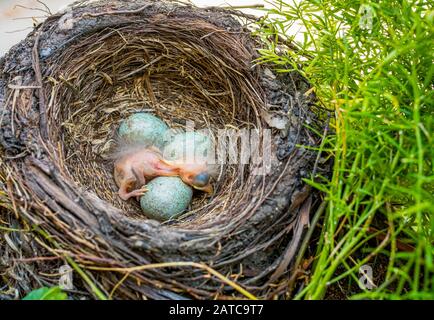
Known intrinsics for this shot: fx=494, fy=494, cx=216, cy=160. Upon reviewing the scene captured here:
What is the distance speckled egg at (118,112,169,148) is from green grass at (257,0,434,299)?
69 centimetres

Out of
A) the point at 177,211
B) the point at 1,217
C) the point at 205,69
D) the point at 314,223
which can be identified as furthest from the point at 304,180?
the point at 1,217

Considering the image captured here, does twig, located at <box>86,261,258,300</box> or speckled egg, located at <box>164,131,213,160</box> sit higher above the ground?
speckled egg, located at <box>164,131,213,160</box>

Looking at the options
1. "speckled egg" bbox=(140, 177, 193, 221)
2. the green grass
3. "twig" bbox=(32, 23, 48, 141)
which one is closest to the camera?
the green grass

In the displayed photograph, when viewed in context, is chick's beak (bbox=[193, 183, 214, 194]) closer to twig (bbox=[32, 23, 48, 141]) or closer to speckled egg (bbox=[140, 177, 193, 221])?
speckled egg (bbox=[140, 177, 193, 221])

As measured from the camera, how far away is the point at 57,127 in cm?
172

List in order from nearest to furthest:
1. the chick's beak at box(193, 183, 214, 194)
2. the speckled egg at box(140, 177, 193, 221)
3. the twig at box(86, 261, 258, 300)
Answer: the twig at box(86, 261, 258, 300), the speckled egg at box(140, 177, 193, 221), the chick's beak at box(193, 183, 214, 194)

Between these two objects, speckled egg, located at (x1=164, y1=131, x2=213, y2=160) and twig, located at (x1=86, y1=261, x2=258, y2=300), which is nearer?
twig, located at (x1=86, y1=261, x2=258, y2=300)

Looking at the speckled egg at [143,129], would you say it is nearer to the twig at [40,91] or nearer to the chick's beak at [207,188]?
the chick's beak at [207,188]

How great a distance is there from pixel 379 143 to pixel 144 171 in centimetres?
98

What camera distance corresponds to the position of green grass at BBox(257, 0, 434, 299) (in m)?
1.18

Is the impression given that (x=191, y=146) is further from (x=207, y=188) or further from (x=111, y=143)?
(x=111, y=143)

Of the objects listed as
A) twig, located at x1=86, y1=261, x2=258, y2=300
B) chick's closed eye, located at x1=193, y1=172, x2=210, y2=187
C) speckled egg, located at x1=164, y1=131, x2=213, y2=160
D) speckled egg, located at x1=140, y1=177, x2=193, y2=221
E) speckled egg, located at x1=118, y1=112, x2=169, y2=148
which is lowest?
twig, located at x1=86, y1=261, x2=258, y2=300

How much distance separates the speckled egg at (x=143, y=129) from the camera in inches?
77.0

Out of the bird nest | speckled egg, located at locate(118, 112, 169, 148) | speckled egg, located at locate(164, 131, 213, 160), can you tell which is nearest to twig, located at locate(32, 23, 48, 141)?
the bird nest
